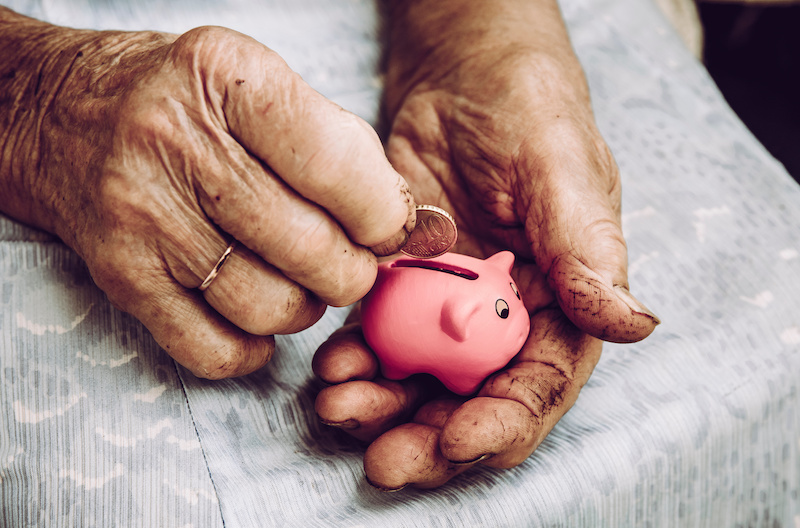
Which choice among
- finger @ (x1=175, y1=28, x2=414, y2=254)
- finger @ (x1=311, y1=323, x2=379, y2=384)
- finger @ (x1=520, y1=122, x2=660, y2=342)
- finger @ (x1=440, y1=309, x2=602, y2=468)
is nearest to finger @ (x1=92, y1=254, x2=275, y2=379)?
finger @ (x1=311, y1=323, x2=379, y2=384)

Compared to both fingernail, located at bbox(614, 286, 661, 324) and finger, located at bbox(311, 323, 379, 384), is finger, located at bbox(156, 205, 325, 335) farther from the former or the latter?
fingernail, located at bbox(614, 286, 661, 324)

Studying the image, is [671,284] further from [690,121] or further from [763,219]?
[690,121]

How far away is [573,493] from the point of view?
2.99 ft

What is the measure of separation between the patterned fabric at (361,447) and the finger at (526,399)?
103 mm

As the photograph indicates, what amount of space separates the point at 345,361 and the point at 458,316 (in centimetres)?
20

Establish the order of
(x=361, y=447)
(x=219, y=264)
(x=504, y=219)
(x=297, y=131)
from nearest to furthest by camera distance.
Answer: (x=297, y=131)
(x=219, y=264)
(x=361, y=447)
(x=504, y=219)

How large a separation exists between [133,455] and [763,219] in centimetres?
142

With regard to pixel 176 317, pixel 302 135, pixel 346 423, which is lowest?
pixel 346 423

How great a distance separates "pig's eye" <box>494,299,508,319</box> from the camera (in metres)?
0.86

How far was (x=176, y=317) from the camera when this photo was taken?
839 millimetres

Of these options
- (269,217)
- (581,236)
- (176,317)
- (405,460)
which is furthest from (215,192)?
(581,236)

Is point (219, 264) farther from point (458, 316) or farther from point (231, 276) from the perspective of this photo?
point (458, 316)

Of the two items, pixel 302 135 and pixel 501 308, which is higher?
pixel 302 135

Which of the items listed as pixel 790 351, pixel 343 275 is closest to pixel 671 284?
pixel 790 351
